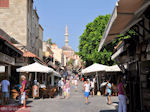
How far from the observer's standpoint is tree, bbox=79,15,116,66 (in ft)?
111

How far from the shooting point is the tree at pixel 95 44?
33938 mm

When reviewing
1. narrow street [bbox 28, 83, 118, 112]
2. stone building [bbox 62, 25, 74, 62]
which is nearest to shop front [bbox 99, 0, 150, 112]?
narrow street [bbox 28, 83, 118, 112]

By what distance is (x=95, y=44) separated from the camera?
35.7 metres

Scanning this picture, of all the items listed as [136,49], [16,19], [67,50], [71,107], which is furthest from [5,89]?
[67,50]

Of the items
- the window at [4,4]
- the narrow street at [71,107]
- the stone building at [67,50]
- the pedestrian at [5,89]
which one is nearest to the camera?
the narrow street at [71,107]

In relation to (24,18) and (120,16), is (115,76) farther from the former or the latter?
(120,16)

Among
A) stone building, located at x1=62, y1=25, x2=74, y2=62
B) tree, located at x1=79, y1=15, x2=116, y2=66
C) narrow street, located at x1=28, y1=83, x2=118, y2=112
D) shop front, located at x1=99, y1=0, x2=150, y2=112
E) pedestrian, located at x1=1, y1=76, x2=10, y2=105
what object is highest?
stone building, located at x1=62, y1=25, x2=74, y2=62

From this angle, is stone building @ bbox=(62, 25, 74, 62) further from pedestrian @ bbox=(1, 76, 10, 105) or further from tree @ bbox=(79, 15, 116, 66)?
pedestrian @ bbox=(1, 76, 10, 105)

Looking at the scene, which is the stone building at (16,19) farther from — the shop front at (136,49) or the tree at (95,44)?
the shop front at (136,49)

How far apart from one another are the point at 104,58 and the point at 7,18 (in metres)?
15.1

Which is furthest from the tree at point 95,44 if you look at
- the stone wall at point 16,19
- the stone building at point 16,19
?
Result: the stone wall at point 16,19

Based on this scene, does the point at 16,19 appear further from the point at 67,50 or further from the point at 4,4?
the point at 67,50

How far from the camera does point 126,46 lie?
292 inches

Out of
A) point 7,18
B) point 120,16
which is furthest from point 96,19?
point 120,16
